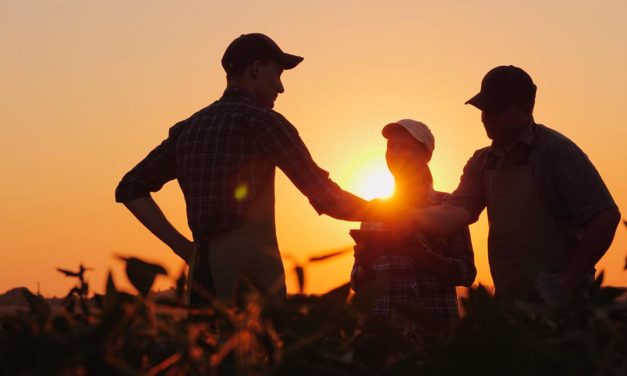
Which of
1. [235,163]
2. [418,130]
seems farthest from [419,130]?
[235,163]

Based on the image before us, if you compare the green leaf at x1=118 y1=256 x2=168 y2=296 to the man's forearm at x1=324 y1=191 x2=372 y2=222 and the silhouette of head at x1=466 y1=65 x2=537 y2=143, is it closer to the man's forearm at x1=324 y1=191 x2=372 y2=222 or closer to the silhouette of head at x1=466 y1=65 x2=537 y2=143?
the man's forearm at x1=324 y1=191 x2=372 y2=222

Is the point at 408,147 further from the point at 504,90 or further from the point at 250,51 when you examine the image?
the point at 250,51

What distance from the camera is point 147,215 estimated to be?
516 centimetres

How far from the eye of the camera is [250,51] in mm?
4980

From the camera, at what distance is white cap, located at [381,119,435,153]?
6355mm

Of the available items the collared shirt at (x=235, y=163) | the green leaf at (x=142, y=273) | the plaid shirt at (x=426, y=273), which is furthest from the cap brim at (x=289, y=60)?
the green leaf at (x=142, y=273)

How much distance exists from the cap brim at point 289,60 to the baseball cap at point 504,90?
3.44 ft

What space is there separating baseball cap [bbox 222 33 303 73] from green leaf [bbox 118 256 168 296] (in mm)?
3870

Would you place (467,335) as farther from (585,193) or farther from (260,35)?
(260,35)

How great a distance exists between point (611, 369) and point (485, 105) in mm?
4042

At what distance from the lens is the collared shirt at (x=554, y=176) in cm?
439

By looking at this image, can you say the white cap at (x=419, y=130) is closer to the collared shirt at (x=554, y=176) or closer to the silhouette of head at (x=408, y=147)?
the silhouette of head at (x=408, y=147)

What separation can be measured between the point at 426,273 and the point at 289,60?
6.66ft

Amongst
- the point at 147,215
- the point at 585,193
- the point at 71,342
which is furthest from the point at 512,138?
the point at 71,342
